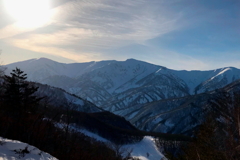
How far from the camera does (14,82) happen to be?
136ft

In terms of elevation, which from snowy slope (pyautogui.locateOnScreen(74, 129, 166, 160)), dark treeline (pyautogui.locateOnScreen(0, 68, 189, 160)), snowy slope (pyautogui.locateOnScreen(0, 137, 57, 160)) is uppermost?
snowy slope (pyautogui.locateOnScreen(0, 137, 57, 160))

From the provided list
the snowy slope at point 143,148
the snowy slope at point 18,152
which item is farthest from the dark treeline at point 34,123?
the snowy slope at point 143,148

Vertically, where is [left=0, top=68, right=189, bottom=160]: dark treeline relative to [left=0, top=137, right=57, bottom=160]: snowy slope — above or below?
below

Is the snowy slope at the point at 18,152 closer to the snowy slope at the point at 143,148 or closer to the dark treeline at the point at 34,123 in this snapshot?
the dark treeline at the point at 34,123

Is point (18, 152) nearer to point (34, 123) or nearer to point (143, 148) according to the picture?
point (34, 123)

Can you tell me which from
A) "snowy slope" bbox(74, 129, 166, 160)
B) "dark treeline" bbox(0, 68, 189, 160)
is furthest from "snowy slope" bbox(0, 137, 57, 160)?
"snowy slope" bbox(74, 129, 166, 160)

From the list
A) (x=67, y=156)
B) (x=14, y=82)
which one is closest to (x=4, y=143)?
(x=67, y=156)

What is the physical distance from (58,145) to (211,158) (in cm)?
1872

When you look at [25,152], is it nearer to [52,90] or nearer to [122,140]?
[122,140]

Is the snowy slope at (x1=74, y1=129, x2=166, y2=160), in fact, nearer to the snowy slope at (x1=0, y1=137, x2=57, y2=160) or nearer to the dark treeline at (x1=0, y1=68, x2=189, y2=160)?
the dark treeline at (x1=0, y1=68, x2=189, y2=160)

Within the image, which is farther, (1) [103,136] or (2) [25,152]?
(1) [103,136]

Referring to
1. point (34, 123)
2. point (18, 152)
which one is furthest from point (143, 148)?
point (18, 152)

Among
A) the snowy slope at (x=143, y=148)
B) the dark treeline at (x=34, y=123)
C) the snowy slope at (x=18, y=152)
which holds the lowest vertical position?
the snowy slope at (x=143, y=148)

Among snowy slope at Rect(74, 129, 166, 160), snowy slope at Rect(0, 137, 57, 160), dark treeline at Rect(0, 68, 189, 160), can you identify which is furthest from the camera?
snowy slope at Rect(74, 129, 166, 160)
